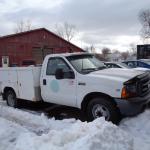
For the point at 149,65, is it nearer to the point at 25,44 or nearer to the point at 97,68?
the point at 97,68

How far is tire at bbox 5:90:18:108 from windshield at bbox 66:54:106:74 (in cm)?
Result: 297

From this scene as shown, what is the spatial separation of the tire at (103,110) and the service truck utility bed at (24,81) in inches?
85.7

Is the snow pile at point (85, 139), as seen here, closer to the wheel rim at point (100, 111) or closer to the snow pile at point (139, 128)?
the snow pile at point (139, 128)

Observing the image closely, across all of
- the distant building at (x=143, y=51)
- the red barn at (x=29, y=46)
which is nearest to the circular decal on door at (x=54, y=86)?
the red barn at (x=29, y=46)

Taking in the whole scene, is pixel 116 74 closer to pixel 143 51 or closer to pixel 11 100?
pixel 11 100

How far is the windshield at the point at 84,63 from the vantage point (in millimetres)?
6723

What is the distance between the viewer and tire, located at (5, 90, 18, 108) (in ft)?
28.7

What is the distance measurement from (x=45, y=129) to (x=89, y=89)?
58.3 inches

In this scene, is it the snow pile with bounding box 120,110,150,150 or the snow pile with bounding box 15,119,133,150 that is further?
the snow pile with bounding box 120,110,150,150

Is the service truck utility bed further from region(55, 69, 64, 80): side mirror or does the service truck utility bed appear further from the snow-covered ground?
the snow-covered ground

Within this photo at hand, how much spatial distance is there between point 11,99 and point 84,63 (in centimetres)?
349

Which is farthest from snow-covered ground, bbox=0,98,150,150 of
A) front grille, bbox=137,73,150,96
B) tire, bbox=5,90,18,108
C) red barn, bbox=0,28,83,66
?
red barn, bbox=0,28,83,66

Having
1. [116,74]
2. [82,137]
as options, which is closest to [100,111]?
[116,74]

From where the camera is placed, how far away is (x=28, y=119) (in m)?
6.81
